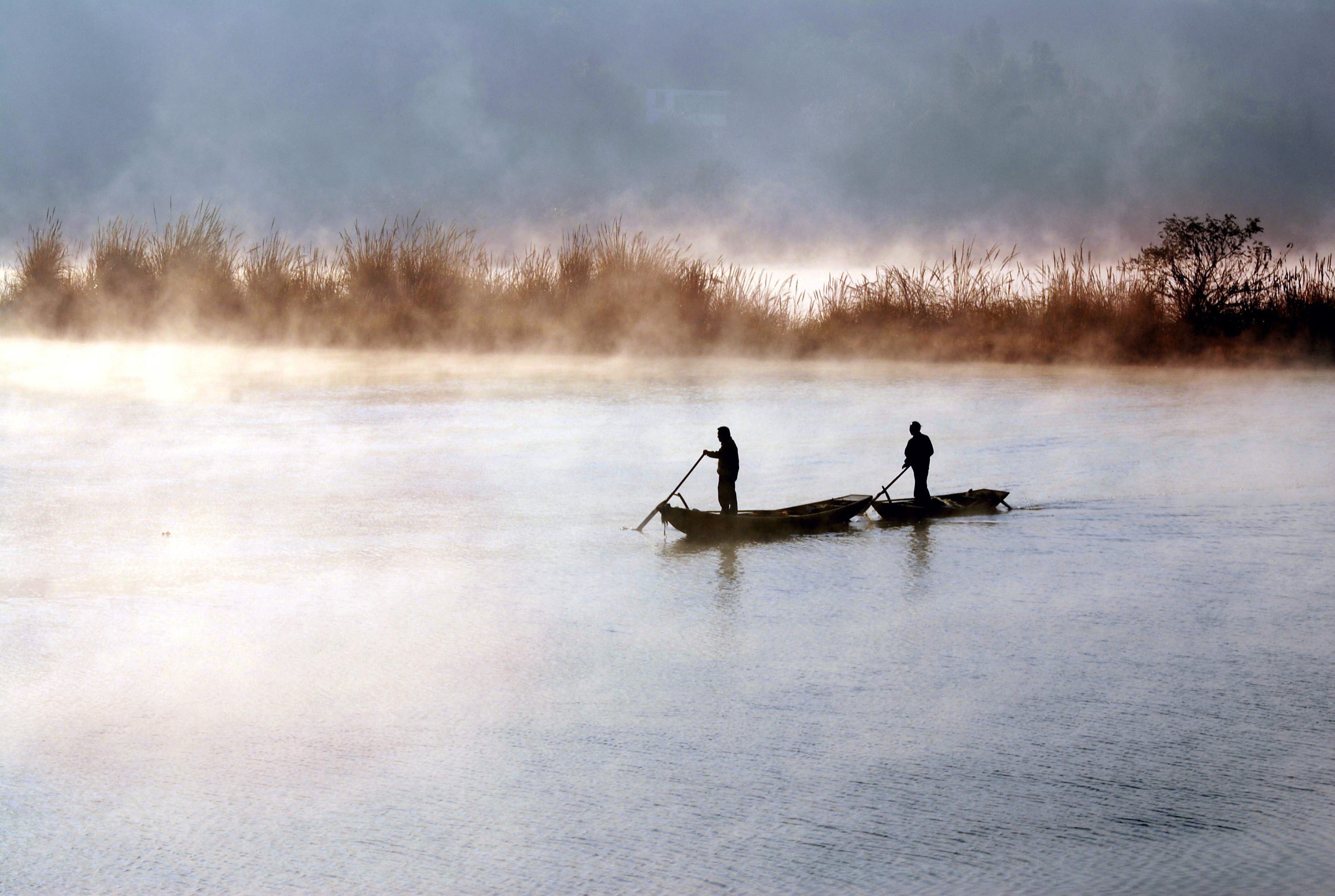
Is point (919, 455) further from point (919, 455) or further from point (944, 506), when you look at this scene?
point (944, 506)

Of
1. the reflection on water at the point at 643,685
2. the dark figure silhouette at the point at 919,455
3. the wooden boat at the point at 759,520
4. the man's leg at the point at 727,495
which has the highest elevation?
the dark figure silhouette at the point at 919,455

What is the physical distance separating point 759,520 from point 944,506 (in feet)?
10.9

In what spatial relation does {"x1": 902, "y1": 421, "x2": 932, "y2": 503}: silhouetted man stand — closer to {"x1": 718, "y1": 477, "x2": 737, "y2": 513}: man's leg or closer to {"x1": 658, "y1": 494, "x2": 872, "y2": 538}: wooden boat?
{"x1": 658, "y1": 494, "x2": 872, "y2": 538}: wooden boat

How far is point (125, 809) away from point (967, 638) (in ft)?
19.2

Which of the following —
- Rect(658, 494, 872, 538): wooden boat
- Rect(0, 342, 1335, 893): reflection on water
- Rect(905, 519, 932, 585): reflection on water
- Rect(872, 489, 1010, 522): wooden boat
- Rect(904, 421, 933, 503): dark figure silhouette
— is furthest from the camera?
Rect(872, 489, 1010, 522): wooden boat

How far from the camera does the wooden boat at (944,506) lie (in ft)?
52.2

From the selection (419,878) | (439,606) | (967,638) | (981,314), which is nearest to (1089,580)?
(967,638)

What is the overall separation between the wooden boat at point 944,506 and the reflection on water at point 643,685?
0.43 meters

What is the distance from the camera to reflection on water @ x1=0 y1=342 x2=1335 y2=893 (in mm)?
5621

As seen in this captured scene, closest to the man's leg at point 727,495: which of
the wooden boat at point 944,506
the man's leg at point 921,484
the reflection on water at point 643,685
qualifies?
the reflection on water at point 643,685

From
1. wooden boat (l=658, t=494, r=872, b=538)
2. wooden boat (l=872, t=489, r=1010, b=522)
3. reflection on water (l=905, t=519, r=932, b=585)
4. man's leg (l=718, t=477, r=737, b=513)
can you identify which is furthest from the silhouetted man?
man's leg (l=718, t=477, r=737, b=513)

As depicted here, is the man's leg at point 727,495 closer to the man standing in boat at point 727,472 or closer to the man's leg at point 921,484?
the man standing in boat at point 727,472

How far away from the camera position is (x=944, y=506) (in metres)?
16.4

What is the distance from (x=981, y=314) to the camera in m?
37.1
